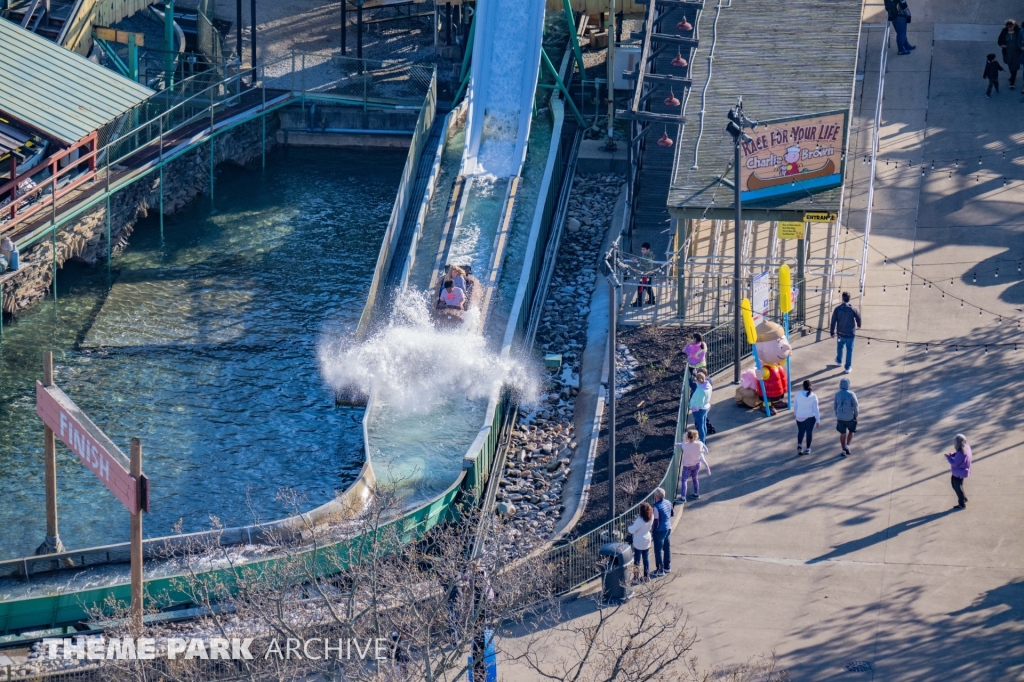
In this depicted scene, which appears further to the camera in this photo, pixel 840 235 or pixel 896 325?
pixel 840 235

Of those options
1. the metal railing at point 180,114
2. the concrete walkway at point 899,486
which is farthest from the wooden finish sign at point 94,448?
the metal railing at point 180,114

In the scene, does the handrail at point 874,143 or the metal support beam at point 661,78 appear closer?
the handrail at point 874,143

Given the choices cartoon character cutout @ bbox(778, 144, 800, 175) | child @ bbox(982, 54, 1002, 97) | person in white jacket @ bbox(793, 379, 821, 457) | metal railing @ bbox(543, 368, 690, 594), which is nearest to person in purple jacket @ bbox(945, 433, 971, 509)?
person in white jacket @ bbox(793, 379, 821, 457)

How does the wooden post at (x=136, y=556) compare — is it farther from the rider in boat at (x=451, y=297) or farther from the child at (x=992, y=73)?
the child at (x=992, y=73)

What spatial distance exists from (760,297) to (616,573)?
814 cm

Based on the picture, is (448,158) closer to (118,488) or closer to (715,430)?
(715,430)

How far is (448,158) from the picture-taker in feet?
144

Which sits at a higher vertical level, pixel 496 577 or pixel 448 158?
pixel 448 158

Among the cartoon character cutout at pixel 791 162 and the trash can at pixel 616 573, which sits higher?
the cartoon character cutout at pixel 791 162

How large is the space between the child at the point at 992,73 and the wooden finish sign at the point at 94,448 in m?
25.5

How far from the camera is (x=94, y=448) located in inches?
1059

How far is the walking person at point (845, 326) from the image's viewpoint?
33594mm

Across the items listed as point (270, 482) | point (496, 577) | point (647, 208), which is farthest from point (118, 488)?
point (647, 208)

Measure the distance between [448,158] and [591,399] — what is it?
10664 millimetres
